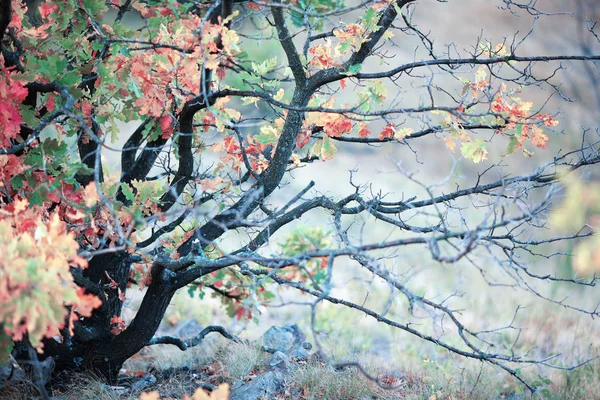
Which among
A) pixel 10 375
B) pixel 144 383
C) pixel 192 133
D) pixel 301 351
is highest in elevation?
pixel 192 133

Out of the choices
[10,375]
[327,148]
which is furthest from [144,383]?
[327,148]

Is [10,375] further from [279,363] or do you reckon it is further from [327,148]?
[327,148]

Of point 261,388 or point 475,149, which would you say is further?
point 261,388

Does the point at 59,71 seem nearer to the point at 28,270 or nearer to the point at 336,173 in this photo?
the point at 28,270

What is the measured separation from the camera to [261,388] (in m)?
3.49

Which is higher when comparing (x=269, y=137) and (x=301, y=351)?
(x=269, y=137)

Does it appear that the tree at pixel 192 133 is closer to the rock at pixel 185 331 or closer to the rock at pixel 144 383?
the rock at pixel 144 383

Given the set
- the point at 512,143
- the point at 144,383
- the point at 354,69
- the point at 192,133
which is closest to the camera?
the point at 354,69

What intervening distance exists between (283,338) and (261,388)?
130 centimetres

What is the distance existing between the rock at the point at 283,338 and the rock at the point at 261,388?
0.90 metres

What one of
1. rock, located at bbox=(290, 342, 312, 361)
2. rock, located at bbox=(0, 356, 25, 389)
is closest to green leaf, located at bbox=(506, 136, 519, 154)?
rock, located at bbox=(290, 342, 312, 361)

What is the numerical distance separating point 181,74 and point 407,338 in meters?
4.72

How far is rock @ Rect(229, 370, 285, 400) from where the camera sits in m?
3.43

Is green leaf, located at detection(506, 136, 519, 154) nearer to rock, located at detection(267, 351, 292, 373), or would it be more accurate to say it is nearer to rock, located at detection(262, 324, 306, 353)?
rock, located at detection(267, 351, 292, 373)
